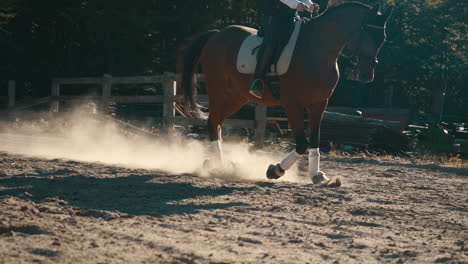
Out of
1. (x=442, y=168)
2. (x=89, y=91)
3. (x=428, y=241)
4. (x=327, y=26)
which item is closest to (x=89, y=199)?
(x=428, y=241)

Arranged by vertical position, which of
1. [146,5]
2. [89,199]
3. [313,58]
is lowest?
[89,199]

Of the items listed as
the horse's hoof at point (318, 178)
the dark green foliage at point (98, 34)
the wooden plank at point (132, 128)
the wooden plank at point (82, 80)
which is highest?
the dark green foliage at point (98, 34)

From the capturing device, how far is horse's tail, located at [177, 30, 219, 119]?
387 inches

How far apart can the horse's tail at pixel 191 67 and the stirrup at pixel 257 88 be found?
182cm

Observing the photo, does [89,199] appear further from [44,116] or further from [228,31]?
[44,116]

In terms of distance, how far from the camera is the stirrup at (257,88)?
26.9 ft

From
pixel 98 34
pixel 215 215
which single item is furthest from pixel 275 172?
pixel 98 34

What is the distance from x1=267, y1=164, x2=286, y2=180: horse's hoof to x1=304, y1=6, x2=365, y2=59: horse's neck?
162 centimetres

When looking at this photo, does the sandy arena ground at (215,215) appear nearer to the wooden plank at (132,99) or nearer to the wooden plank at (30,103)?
the wooden plank at (132,99)

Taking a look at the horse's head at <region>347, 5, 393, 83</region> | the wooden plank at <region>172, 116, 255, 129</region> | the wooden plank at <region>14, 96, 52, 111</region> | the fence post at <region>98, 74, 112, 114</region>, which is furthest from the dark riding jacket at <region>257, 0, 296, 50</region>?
the wooden plank at <region>14, 96, 52, 111</region>

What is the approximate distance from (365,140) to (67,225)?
45.3ft

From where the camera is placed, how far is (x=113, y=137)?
1423 centimetres

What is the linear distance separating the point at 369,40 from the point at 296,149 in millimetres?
1714

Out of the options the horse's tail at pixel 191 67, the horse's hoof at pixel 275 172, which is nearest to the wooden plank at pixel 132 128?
the horse's tail at pixel 191 67
